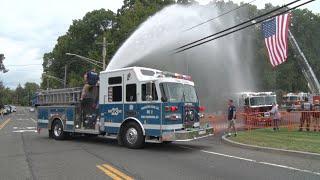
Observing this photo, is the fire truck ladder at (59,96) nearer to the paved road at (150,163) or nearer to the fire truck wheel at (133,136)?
the paved road at (150,163)

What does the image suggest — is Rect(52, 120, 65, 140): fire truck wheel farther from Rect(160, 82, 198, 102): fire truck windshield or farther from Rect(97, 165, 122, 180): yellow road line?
Rect(97, 165, 122, 180): yellow road line

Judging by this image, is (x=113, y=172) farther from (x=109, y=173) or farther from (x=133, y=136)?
(x=133, y=136)

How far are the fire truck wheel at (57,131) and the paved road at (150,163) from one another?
2644 millimetres

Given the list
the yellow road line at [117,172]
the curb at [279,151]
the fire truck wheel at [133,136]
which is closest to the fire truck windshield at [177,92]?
the fire truck wheel at [133,136]

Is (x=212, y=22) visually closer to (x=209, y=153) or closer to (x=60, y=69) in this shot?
(x=209, y=153)

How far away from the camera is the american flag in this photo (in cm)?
2703

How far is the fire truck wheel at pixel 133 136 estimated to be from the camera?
1661 cm

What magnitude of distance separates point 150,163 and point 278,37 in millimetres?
16352

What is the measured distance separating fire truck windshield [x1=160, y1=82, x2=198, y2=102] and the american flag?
36.8ft

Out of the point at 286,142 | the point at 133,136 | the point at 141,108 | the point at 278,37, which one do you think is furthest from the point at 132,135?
the point at 278,37

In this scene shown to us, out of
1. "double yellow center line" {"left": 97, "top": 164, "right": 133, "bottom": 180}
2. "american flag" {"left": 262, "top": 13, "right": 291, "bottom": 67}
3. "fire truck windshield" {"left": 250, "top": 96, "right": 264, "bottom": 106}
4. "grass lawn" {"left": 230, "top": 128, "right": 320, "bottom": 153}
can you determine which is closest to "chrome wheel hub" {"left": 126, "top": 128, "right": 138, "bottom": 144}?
"grass lawn" {"left": 230, "top": 128, "right": 320, "bottom": 153}

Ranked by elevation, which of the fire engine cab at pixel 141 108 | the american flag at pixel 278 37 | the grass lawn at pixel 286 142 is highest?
the american flag at pixel 278 37

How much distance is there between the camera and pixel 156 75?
1681 centimetres

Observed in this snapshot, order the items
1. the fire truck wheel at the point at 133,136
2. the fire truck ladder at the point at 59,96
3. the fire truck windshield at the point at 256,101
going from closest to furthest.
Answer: the fire truck wheel at the point at 133,136 < the fire truck ladder at the point at 59,96 < the fire truck windshield at the point at 256,101
